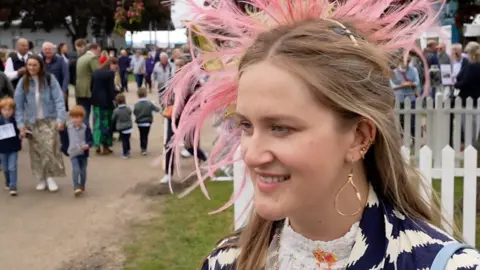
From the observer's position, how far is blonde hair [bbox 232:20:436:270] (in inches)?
60.1

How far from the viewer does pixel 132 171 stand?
987cm

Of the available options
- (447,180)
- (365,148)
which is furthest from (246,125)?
(447,180)

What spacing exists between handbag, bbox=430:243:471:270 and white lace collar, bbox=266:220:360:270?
→ 0.20 metres

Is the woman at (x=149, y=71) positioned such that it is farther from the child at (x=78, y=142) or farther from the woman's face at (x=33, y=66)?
the child at (x=78, y=142)

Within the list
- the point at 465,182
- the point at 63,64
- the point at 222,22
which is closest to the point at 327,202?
the point at 222,22

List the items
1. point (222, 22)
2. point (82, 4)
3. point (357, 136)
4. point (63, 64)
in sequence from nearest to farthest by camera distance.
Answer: point (357, 136) < point (222, 22) < point (63, 64) < point (82, 4)

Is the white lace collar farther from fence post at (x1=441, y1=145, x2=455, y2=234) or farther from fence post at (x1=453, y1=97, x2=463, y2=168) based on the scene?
fence post at (x1=453, y1=97, x2=463, y2=168)

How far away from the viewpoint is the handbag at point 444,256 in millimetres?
1470

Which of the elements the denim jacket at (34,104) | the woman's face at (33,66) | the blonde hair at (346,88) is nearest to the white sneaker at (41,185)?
the denim jacket at (34,104)

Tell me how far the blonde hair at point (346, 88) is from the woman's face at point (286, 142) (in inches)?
1.4

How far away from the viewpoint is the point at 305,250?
1659 millimetres

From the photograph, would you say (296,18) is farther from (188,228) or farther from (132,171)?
(132,171)

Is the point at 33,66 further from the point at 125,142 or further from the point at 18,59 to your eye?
the point at 18,59

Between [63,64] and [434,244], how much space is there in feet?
38.7
